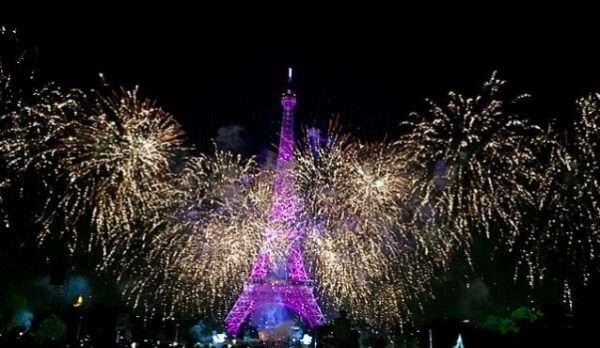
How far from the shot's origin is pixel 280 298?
56688 millimetres

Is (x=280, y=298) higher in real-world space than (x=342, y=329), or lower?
higher

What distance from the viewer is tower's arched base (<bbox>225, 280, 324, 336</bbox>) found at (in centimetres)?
5603

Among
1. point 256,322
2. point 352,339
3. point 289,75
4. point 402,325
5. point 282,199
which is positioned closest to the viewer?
point 352,339

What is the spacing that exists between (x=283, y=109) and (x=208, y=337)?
70.3ft

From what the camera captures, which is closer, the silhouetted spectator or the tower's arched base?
the silhouetted spectator

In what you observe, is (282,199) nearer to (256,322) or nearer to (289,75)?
(289,75)

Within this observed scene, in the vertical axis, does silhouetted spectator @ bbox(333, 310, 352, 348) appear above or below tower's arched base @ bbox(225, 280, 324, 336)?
below

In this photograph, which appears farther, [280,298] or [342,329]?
[280,298]

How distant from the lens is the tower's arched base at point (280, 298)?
184ft

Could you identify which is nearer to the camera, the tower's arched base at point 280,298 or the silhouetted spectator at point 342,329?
the silhouetted spectator at point 342,329

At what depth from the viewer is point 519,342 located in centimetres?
1745

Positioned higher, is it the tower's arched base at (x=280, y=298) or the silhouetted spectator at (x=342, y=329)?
the tower's arched base at (x=280, y=298)

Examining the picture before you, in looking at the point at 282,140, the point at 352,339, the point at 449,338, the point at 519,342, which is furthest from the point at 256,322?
the point at 352,339

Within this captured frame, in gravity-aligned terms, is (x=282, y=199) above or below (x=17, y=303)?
above
